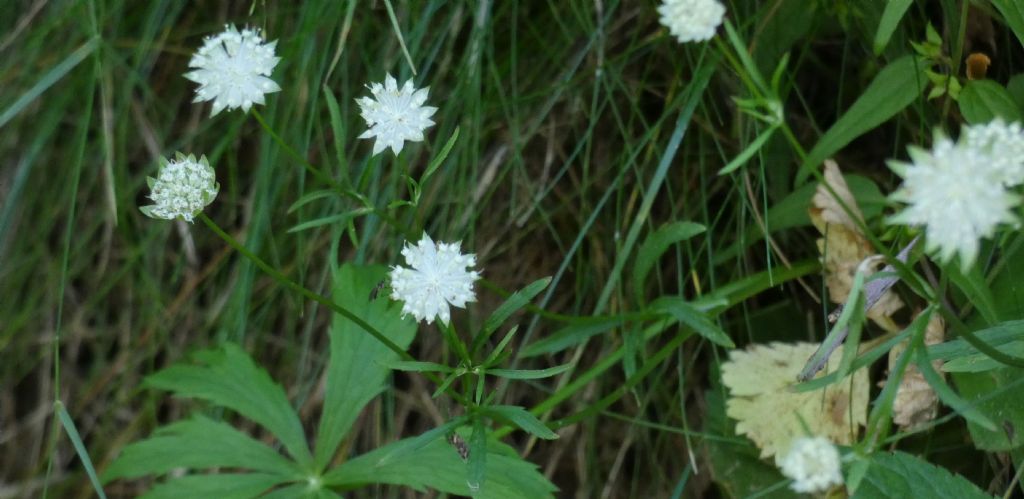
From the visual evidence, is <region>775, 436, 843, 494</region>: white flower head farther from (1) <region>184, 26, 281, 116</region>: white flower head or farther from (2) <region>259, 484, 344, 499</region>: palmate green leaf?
(2) <region>259, 484, 344, 499</region>: palmate green leaf

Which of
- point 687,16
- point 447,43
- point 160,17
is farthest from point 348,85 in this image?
point 687,16

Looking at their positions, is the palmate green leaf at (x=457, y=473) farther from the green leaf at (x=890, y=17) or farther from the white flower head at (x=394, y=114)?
the green leaf at (x=890, y=17)

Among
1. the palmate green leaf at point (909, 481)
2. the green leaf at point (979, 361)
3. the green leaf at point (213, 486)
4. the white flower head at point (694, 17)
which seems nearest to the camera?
the white flower head at point (694, 17)

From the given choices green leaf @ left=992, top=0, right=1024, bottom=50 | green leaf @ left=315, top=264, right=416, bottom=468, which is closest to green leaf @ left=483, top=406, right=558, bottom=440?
green leaf @ left=315, top=264, right=416, bottom=468

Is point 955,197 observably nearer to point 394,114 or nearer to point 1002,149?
point 1002,149

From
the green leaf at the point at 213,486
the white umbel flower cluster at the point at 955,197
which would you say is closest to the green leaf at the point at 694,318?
the white umbel flower cluster at the point at 955,197
